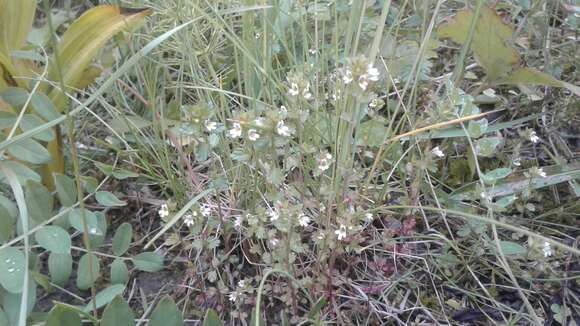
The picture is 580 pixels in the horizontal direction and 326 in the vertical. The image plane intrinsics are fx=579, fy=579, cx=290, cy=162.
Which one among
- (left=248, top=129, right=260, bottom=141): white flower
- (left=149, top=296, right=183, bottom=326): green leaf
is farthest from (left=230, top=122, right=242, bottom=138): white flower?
(left=149, top=296, right=183, bottom=326): green leaf

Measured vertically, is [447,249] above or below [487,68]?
below

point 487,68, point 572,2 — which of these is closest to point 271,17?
point 487,68

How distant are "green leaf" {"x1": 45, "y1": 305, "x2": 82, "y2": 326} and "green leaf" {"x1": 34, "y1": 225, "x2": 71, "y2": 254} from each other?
0.11m

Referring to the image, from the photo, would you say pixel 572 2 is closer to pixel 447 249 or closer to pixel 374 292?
pixel 447 249

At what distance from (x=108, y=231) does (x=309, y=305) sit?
413mm

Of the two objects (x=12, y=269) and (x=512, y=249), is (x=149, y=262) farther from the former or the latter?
(x=512, y=249)

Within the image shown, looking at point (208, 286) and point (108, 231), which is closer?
point (208, 286)

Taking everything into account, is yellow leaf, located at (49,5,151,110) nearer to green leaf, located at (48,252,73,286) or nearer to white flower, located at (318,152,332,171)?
green leaf, located at (48,252,73,286)

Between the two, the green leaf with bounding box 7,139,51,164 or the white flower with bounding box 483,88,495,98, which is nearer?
the green leaf with bounding box 7,139,51,164

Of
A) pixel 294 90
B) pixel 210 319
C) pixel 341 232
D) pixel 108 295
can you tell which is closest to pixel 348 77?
pixel 294 90

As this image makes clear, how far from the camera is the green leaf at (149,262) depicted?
0.92 m

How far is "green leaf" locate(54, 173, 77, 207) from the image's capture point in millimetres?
875

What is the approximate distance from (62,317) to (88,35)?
52 centimetres

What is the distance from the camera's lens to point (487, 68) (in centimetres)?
107
